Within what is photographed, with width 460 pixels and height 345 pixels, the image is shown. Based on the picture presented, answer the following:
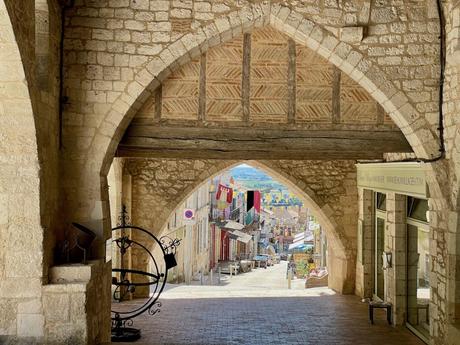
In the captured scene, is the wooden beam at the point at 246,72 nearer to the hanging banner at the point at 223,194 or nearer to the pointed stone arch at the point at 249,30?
the pointed stone arch at the point at 249,30

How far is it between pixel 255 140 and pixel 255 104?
0.41 m

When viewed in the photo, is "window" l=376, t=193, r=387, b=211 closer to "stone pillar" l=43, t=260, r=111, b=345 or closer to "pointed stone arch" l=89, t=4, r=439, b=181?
"pointed stone arch" l=89, t=4, r=439, b=181

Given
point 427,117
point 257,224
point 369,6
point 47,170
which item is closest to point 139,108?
point 47,170

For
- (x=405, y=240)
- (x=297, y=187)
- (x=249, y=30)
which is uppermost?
(x=249, y=30)

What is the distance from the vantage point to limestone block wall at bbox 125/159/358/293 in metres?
10.7

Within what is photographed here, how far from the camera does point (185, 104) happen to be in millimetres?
6438

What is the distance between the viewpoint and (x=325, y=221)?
10.8 meters

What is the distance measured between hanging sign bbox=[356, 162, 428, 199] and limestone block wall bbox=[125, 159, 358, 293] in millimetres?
527

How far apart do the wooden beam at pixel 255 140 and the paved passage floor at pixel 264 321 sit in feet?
8.34

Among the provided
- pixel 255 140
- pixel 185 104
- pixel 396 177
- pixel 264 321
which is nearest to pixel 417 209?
pixel 396 177

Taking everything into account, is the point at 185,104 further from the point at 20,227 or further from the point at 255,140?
the point at 20,227

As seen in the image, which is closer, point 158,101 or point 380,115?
point 158,101

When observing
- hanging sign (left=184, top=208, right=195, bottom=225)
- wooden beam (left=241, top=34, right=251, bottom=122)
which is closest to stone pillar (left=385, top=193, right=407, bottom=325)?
wooden beam (left=241, top=34, right=251, bottom=122)

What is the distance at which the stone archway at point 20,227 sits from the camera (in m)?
4.96
